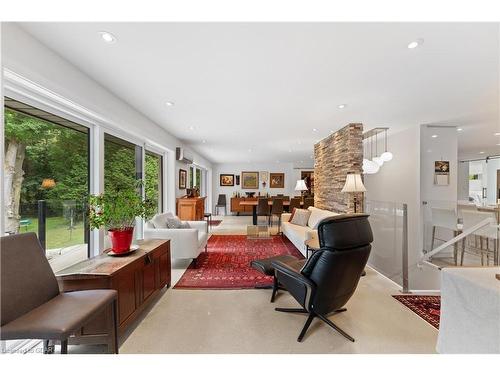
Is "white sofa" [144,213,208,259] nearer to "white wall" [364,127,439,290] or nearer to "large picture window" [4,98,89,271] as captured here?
"large picture window" [4,98,89,271]

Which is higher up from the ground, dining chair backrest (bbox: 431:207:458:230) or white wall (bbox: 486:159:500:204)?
white wall (bbox: 486:159:500:204)

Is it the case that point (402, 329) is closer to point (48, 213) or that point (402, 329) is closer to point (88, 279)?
point (88, 279)

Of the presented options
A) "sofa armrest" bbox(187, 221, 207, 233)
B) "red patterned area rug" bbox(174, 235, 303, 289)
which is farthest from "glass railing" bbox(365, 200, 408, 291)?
"sofa armrest" bbox(187, 221, 207, 233)

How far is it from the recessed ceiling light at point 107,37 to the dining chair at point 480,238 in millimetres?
4926

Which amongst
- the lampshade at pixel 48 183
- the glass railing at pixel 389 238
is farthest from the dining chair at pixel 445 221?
the lampshade at pixel 48 183

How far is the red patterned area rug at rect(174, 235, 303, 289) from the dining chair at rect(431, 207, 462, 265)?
2.67m

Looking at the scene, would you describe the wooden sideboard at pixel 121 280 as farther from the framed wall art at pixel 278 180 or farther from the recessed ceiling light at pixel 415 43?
the framed wall art at pixel 278 180

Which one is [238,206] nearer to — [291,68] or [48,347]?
[291,68]

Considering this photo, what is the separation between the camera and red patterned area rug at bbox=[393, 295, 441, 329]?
2.42m

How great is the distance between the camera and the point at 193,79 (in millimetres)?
2641

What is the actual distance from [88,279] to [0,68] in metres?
1.63

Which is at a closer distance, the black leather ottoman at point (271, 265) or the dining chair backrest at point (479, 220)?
the black leather ottoman at point (271, 265)

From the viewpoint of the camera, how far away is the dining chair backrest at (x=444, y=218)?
4.11m

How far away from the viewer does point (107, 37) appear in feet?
6.13
